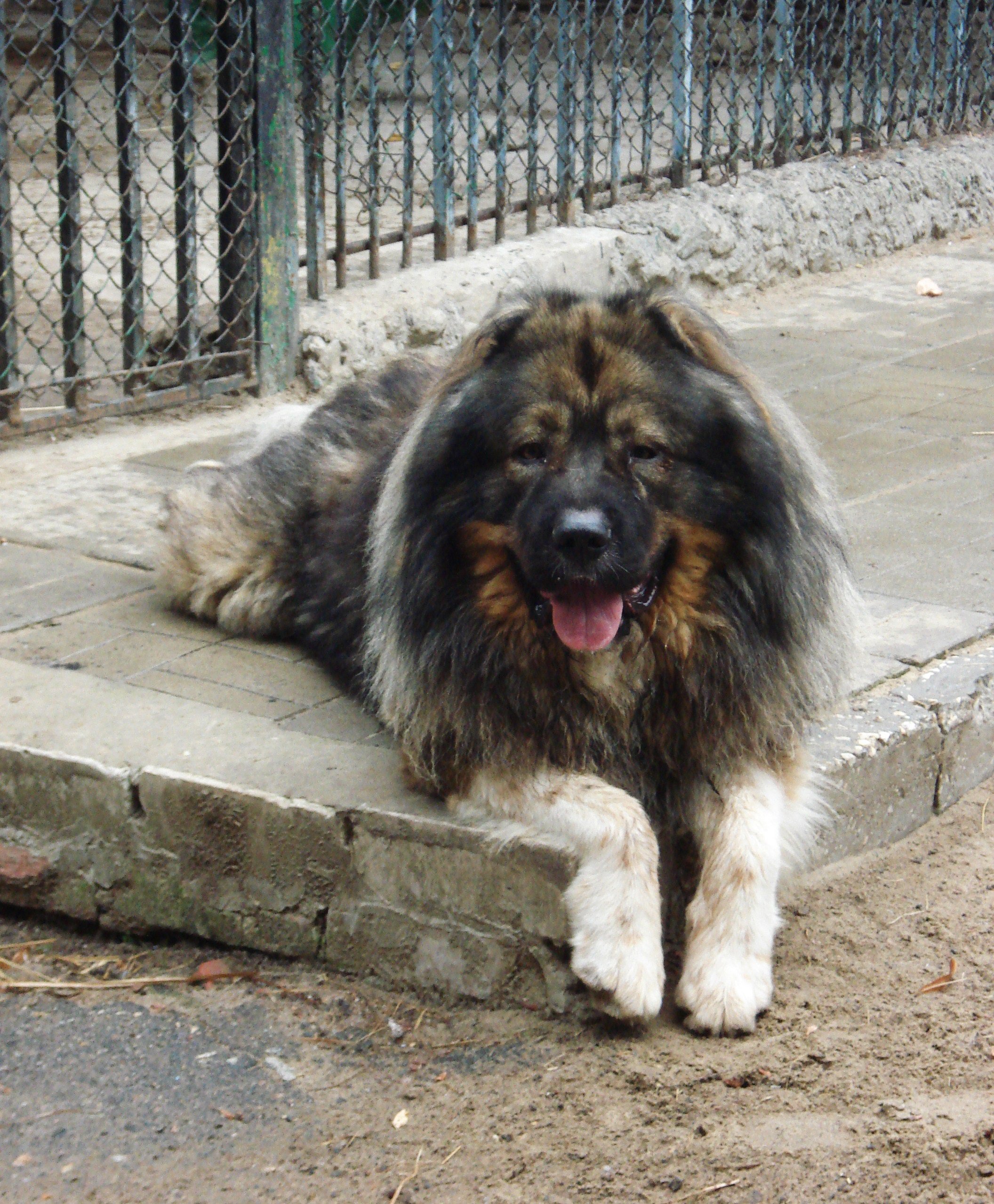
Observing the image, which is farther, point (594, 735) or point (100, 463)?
point (100, 463)

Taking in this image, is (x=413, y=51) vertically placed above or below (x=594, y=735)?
above

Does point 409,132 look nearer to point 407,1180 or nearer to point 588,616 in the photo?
point 588,616

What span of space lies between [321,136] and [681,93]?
3.16m

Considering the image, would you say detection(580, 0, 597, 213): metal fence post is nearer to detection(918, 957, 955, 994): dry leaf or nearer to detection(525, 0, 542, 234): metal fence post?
detection(525, 0, 542, 234): metal fence post

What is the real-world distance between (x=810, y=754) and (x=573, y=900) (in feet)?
2.51

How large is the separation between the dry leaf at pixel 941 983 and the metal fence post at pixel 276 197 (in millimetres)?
4412

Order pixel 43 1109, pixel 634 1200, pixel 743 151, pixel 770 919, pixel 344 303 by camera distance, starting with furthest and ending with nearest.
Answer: pixel 743 151 < pixel 344 303 < pixel 770 919 < pixel 43 1109 < pixel 634 1200

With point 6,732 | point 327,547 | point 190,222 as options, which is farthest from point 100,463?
point 6,732

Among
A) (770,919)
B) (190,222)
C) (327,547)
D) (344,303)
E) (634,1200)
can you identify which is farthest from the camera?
(344,303)

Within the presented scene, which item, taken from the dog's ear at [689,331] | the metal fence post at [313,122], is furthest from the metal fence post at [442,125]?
the dog's ear at [689,331]

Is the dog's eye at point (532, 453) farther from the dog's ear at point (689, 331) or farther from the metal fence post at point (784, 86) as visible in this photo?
the metal fence post at point (784, 86)

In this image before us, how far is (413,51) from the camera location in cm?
700

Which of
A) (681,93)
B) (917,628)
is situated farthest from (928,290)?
(917,628)

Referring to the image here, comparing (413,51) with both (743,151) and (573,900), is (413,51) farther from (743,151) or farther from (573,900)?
(573,900)
